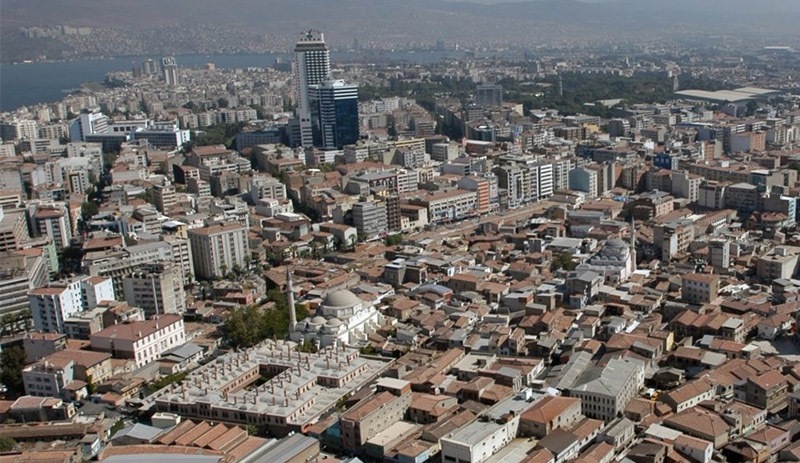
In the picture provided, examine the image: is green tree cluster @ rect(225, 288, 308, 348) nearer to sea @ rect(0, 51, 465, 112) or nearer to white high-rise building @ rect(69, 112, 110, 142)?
white high-rise building @ rect(69, 112, 110, 142)

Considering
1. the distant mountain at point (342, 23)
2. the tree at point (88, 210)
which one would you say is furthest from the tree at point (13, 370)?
the distant mountain at point (342, 23)

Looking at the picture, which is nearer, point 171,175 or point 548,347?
point 548,347

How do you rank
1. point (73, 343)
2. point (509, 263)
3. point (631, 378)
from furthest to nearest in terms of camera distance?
point (509, 263), point (73, 343), point (631, 378)

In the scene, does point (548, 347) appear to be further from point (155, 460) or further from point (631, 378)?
point (155, 460)

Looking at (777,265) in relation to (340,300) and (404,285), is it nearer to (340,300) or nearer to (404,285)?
(404,285)

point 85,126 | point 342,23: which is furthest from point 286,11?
point 85,126

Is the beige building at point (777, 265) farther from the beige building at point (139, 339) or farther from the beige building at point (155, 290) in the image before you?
the beige building at point (155, 290)

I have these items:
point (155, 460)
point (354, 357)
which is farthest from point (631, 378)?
point (155, 460)
